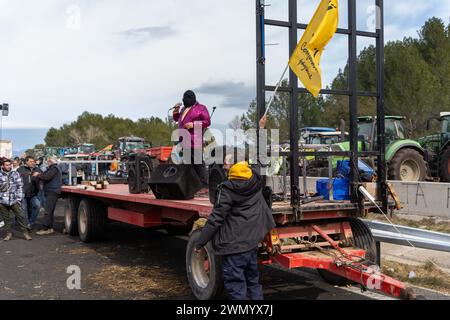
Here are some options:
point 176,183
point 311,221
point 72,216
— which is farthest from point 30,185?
point 311,221

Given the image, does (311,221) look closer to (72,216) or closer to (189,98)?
(189,98)

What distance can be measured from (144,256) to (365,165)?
418 cm

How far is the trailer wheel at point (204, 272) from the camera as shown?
510 cm

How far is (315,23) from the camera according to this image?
5031 millimetres

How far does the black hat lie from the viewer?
21.7 feet

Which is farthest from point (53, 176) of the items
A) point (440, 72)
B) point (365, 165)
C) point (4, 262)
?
point (440, 72)

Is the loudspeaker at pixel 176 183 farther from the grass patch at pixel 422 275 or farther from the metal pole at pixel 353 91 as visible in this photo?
the grass patch at pixel 422 275

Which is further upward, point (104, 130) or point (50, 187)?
point (104, 130)

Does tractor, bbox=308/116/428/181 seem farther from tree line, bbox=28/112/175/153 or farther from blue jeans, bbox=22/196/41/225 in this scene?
tree line, bbox=28/112/175/153

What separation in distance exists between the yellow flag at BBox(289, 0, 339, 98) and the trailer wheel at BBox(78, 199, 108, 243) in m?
5.88

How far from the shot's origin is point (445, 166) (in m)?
14.1

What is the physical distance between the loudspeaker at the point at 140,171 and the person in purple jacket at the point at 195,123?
1313 mm

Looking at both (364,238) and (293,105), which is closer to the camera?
(293,105)

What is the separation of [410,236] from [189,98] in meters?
3.36
